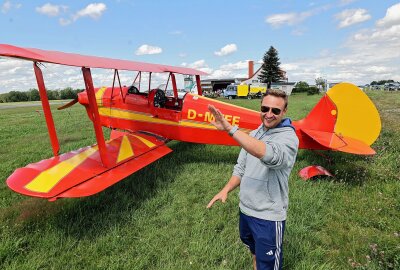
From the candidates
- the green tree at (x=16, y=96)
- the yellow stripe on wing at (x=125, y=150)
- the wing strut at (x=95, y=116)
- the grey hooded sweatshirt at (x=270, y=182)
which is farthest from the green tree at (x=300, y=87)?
the grey hooded sweatshirt at (x=270, y=182)

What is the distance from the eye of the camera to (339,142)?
213 inches

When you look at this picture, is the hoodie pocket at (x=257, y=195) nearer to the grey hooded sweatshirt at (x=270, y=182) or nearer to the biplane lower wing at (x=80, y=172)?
the grey hooded sweatshirt at (x=270, y=182)

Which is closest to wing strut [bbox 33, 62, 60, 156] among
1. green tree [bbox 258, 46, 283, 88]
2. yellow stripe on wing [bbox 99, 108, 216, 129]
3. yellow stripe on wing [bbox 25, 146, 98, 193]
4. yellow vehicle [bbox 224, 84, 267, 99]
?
yellow stripe on wing [bbox 25, 146, 98, 193]

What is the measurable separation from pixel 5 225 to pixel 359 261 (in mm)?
4750

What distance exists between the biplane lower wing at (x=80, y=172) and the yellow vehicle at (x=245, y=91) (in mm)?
38427

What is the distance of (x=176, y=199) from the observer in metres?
5.16

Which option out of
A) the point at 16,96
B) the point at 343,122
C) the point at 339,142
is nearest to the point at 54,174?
the point at 339,142

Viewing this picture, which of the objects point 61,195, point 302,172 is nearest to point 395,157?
point 302,172

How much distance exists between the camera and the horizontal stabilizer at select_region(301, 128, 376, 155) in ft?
16.2

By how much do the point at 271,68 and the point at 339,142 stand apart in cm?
6723

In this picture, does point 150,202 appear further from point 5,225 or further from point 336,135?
point 336,135

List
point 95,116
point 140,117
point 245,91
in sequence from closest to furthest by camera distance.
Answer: point 95,116 → point 140,117 → point 245,91

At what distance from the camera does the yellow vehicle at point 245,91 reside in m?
43.5

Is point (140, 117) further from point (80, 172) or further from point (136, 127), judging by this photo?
point (80, 172)
